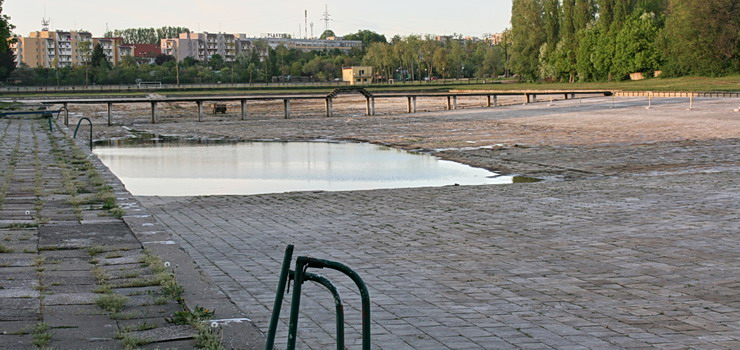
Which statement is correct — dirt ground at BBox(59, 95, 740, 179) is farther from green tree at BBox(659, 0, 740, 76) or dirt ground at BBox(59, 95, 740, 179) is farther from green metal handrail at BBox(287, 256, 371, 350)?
green tree at BBox(659, 0, 740, 76)

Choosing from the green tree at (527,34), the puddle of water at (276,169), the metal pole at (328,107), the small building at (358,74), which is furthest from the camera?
the small building at (358,74)

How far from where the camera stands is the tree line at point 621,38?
234 feet

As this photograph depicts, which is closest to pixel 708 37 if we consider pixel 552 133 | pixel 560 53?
pixel 560 53

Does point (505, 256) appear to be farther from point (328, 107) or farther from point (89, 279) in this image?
point (328, 107)

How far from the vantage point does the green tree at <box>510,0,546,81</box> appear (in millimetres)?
102125

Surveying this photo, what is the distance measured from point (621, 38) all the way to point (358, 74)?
76018 millimetres

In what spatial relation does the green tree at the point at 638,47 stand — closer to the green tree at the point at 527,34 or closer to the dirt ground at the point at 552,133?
the green tree at the point at 527,34

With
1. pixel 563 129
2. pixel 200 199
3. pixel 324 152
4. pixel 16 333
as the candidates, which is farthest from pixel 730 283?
pixel 563 129

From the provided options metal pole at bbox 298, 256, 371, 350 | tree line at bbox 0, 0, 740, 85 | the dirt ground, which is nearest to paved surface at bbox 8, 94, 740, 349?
the dirt ground

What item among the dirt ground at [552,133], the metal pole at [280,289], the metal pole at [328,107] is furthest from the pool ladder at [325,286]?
the metal pole at [328,107]

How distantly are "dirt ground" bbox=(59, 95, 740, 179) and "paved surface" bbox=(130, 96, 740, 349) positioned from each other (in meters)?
3.15

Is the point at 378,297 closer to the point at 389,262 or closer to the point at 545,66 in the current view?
the point at 389,262

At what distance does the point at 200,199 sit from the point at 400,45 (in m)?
145

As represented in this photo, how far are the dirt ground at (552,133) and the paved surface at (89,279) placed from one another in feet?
30.7
